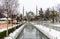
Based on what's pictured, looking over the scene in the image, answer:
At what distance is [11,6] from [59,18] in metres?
44.7

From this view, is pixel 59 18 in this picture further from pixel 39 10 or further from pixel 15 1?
pixel 15 1

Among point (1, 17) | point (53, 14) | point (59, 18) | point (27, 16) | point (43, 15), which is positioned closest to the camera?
point (53, 14)

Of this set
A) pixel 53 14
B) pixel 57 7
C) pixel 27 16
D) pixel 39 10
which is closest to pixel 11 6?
pixel 53 14

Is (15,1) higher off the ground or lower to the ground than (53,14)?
higher

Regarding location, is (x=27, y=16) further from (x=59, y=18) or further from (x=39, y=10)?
(x=59, y=18)

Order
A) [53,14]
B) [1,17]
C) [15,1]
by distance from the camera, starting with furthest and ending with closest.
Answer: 1. [1,17]
2. [53,14]
3. [15,1]

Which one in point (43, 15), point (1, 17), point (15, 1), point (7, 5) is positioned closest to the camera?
point (7, 5)

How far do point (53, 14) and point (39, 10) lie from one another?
106 ft

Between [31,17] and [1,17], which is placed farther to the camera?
[31,17]

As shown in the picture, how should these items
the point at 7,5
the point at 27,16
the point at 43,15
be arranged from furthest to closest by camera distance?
the point at 27,16 < the point at 43,15 < the point at 7,5

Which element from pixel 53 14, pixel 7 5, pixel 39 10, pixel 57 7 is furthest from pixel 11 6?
pixel 39 10

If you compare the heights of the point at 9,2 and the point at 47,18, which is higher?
the point at 9,2

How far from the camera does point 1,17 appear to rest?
81.0 m

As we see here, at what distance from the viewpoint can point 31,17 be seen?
5305 inches
